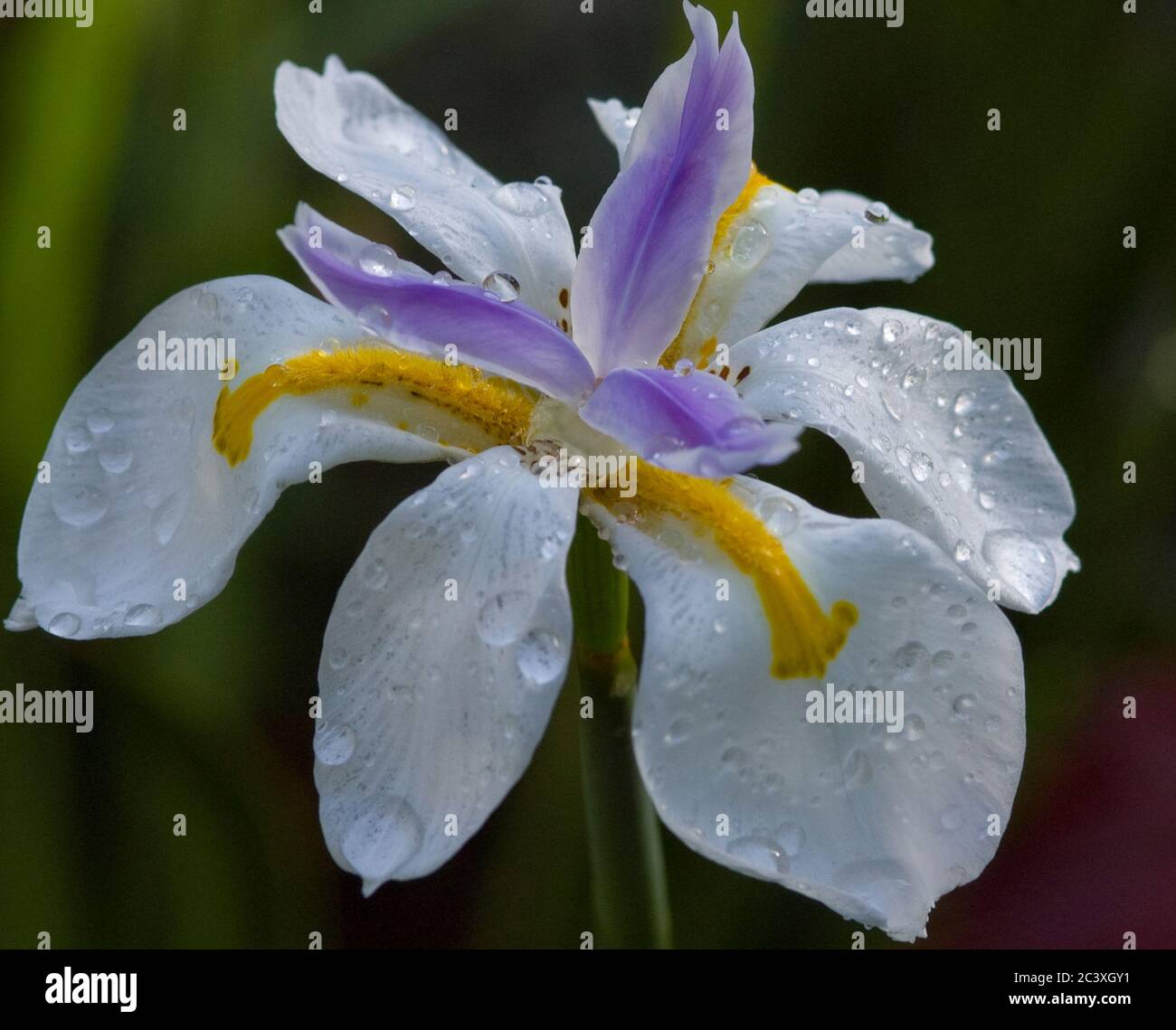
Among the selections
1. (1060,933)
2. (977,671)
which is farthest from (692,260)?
(1060,933)

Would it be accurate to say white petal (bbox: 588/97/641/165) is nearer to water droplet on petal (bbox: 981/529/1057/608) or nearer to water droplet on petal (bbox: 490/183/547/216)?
water droplet on petal (bbox: 490/183/547/216)

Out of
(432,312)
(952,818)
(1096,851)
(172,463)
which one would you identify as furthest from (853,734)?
(1096,851)

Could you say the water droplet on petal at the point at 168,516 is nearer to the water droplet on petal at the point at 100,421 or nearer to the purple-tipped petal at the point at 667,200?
the water droplet on petal at the point at 100,421

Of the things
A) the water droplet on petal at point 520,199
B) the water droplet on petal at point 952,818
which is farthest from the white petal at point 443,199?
the water droplet on petal at point 952,818

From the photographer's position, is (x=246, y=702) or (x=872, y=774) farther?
(x=246, y=702)

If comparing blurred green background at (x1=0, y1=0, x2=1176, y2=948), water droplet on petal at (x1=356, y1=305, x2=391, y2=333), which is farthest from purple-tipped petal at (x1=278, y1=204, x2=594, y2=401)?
blurred green background at (x1=0, y1=0, x2=1176, y2=948)
